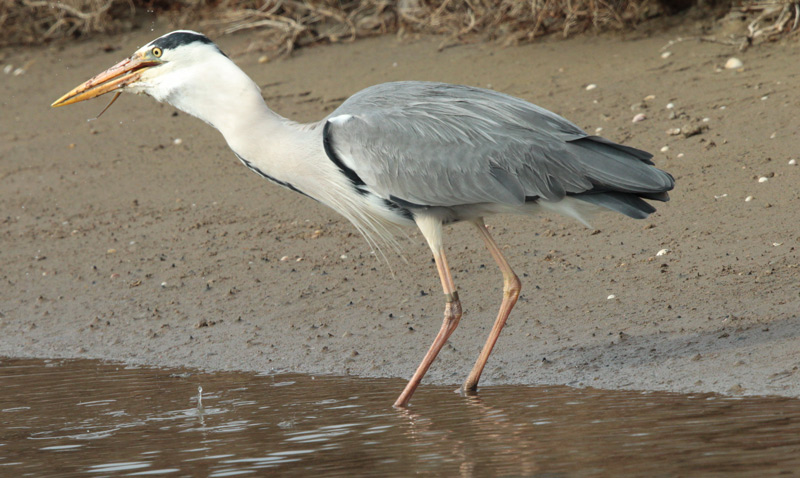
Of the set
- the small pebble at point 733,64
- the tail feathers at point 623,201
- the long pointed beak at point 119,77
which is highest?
the long pointed beak at point 119,77

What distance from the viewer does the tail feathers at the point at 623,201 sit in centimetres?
525

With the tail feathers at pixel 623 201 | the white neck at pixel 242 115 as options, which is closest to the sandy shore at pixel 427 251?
the tail feathers at pixel 623 201

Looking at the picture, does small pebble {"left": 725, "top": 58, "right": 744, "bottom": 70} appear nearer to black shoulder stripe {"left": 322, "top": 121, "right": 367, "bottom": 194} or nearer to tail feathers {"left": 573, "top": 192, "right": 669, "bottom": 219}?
tail feathers {"left": 573, "top": 192, "right": 669, "bottom": 219}

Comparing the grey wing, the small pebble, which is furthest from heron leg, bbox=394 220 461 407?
the small pebble

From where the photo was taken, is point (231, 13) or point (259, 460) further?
point (231, 13)

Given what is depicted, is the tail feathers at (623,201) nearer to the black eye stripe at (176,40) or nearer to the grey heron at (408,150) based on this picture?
the grey heron at (408,150)

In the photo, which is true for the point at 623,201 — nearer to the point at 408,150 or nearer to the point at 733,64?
the point at 408,150

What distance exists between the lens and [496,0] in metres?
10.5

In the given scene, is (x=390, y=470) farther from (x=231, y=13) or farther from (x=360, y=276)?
(x=231, y=13)

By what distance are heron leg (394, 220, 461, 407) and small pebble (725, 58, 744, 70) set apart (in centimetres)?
449

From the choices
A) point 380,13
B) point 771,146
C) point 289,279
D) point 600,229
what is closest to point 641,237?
point 600,229

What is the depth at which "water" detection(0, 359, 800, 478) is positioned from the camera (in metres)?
4.00

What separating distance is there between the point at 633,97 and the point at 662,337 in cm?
376

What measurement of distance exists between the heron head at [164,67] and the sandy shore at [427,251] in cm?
168
